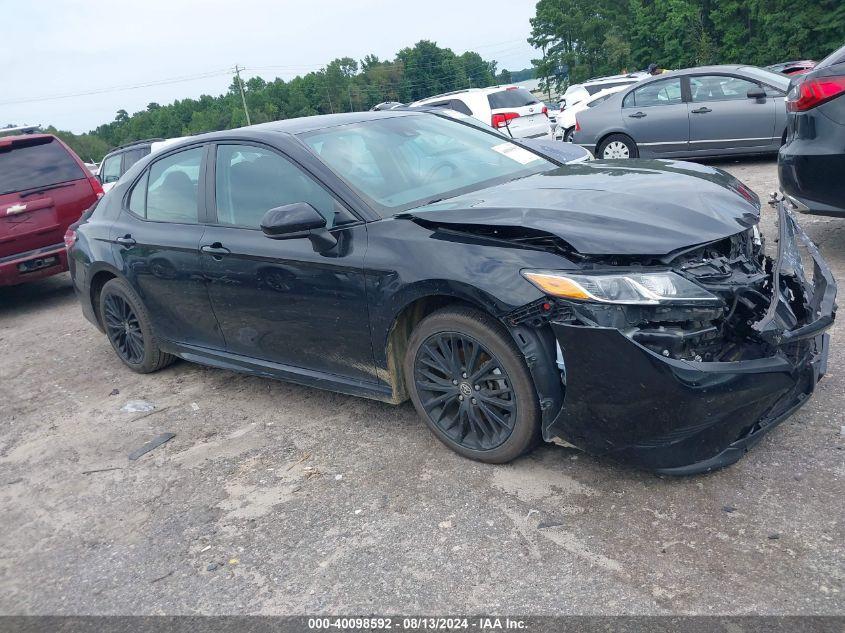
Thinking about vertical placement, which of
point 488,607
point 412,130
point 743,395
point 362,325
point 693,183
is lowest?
point 488,607

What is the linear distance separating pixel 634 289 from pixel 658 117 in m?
9.21

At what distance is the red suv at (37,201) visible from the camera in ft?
25.7

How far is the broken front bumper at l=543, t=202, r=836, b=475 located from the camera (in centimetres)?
285

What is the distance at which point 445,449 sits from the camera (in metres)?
3.80

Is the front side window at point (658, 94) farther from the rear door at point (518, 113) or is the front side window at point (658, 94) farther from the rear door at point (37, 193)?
the rear door at point (37, 193)

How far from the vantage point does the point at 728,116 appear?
34.6ft

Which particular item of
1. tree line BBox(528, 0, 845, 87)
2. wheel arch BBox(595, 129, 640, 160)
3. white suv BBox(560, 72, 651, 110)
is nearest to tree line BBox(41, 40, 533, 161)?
tree line BBox(528, 0, 845, 87)

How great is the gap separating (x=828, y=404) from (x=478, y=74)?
124238 millimetres

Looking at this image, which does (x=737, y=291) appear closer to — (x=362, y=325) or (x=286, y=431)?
(x=362, y=325)

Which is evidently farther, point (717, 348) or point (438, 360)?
point (438, 360)

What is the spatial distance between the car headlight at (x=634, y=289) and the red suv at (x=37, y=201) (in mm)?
6763

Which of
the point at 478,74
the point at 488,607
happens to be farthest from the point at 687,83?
the point at 478,74

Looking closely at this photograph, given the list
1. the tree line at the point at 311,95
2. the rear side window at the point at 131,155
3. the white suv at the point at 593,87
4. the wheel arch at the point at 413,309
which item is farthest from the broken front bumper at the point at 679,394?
the tree line at the point at 311,95

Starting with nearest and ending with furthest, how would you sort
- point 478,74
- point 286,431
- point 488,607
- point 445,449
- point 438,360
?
point 488,607, point 438,360, point 445,449, point 286,431, point 478,74
